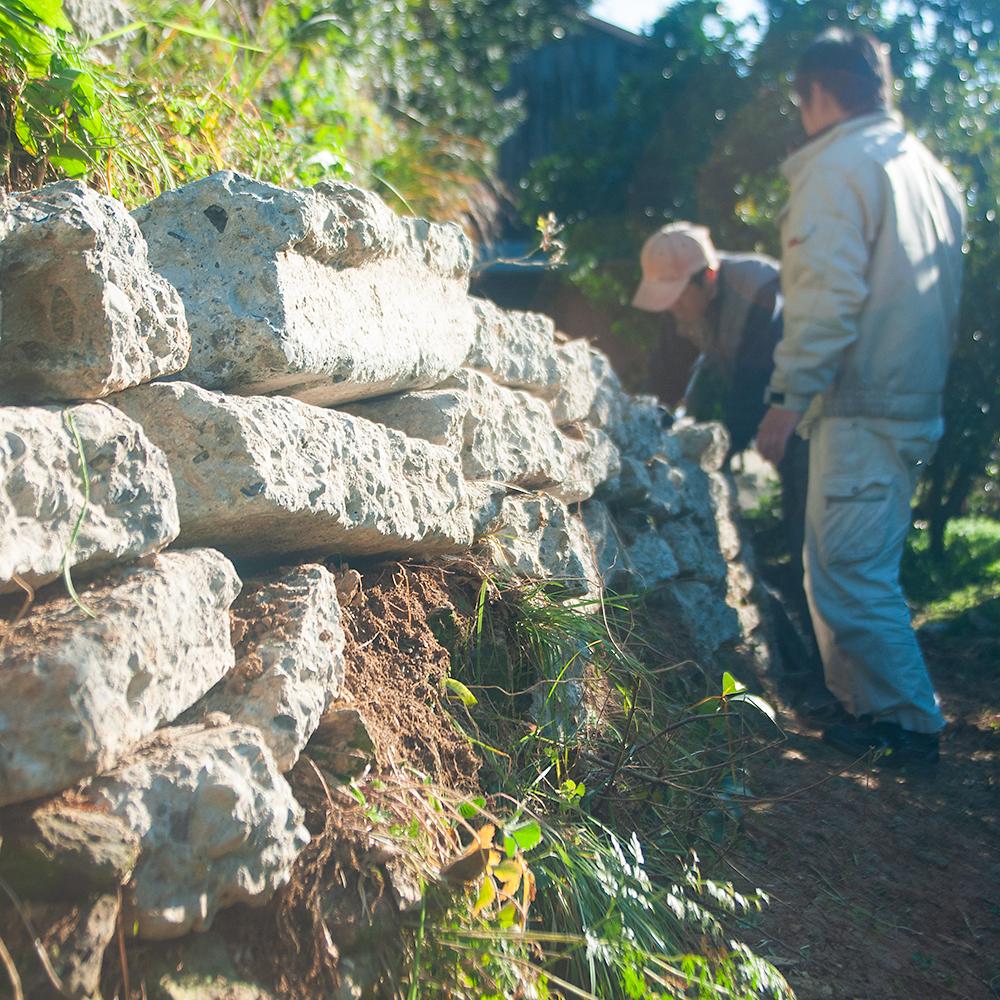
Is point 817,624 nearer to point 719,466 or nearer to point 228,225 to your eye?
point 719,466

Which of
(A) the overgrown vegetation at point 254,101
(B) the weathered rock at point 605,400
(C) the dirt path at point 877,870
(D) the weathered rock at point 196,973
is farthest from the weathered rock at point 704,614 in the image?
(D) the weathered rock at point 196,973

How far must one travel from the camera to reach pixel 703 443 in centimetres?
502

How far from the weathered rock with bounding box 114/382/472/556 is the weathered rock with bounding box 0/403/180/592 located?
109mm

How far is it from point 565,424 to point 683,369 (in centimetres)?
203

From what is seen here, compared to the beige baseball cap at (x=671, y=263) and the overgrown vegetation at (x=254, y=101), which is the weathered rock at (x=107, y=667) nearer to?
the overgrown vegetation at (x=254, y=101)

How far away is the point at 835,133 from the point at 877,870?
2624 millimetres

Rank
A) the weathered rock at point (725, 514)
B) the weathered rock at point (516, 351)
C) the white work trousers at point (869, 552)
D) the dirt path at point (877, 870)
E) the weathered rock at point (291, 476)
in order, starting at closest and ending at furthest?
the weathered rock at point (291, 476) < the dirt path at point (877, 870) < the weathered rock at point (516, 351) < the white work trousers at point (869, 552) < the weathered rock at point (725, 514)

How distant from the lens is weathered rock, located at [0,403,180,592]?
1616mm

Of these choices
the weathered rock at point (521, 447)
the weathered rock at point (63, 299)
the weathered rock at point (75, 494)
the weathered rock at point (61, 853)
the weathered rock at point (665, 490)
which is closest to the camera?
the weathered rock at point (61, 853)

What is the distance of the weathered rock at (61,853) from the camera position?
151 centimetres

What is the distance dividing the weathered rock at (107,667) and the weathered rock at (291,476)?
0.46ft

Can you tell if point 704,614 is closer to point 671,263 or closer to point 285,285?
point 671,263

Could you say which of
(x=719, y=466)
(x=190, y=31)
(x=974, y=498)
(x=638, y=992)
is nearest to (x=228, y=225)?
(x=190, y=31)

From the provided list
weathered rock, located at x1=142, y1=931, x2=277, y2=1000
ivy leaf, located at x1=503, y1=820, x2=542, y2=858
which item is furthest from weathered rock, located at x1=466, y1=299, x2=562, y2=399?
weathered rock, located at x1=142, y1=931, x2=277, y2=1000
